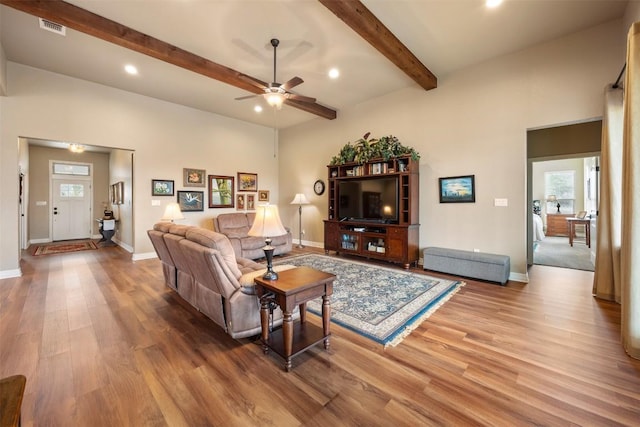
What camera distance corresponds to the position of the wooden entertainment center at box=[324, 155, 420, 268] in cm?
483

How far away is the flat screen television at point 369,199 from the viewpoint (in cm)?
507

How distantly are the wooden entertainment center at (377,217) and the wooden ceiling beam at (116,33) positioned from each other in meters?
2.82

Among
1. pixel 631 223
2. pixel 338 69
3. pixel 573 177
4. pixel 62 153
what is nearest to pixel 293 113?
pixel 338 69

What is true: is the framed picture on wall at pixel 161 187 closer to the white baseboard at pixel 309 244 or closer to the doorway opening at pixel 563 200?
the white baseboard at pixel 309 244

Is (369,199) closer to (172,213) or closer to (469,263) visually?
(469,263)

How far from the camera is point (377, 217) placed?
531cm

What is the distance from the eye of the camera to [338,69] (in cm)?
450

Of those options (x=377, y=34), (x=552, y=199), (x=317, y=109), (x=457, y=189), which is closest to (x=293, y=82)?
(x=377, y=34)

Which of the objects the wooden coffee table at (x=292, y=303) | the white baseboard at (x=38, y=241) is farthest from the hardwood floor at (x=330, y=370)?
→ the white baseboard at (x=38, y=241)

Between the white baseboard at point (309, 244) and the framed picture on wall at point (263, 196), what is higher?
the framed picture on wall at point (263, 196)

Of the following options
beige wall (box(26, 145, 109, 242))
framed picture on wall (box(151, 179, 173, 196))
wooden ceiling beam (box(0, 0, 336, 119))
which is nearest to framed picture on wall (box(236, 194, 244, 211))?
framed picture on wall (box(151, 179, 173, 196))

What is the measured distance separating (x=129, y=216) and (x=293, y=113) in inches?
Result: 190

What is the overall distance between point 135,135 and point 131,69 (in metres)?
1.50

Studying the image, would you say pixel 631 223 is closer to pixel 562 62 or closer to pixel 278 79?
pixel 562 62
